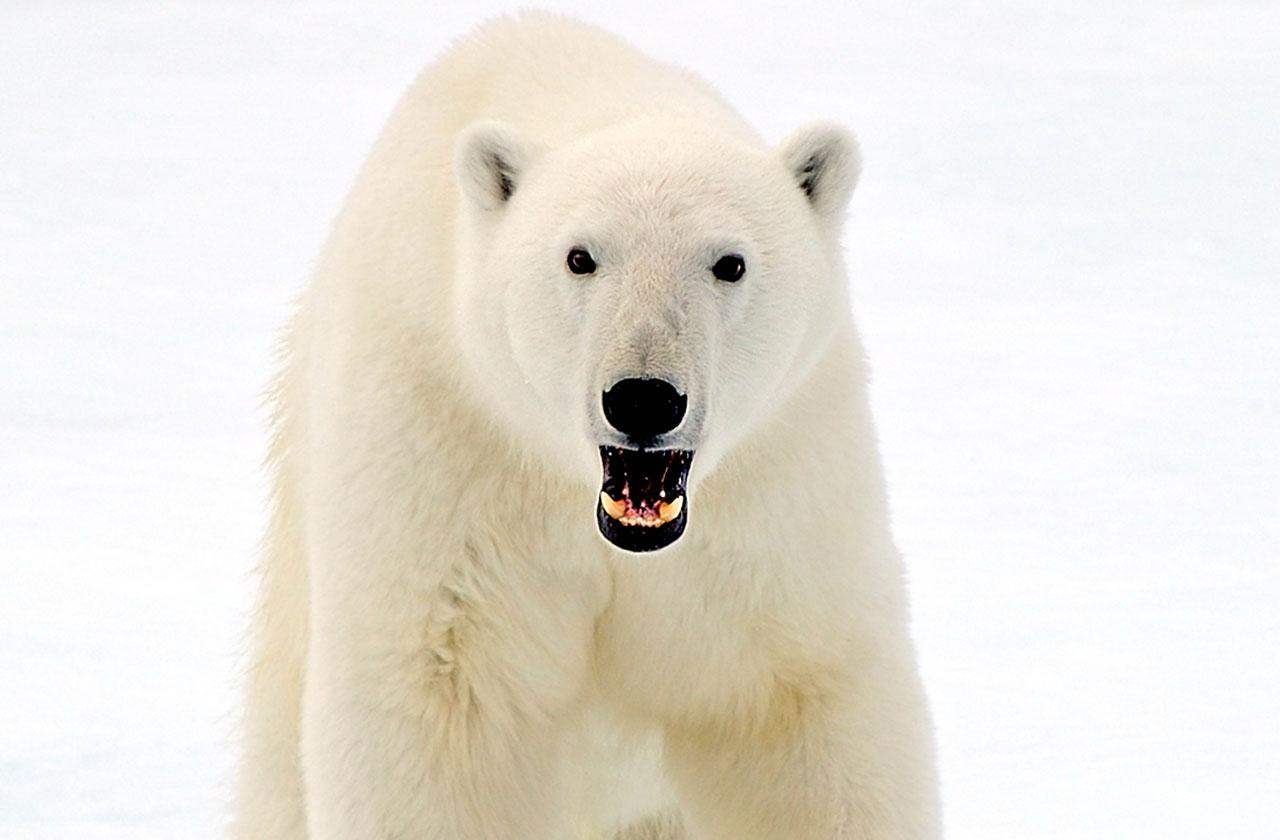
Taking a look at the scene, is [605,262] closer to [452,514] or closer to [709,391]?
[709,391]

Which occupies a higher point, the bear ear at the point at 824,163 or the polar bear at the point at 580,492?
the bear ear at the point at 824,163

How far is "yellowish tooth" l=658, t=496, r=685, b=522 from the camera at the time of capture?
3.78 meters

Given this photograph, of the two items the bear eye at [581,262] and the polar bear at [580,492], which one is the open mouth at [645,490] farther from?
the bear eye at [581,262]

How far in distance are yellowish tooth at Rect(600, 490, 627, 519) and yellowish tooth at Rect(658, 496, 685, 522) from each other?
2.4 inches

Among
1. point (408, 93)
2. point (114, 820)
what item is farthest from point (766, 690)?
point (114, 820)

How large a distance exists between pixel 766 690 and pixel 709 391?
33.8 inches

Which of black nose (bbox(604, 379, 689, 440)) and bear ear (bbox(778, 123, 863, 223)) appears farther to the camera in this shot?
bear ear (bbox(778, 123, 863, 223))

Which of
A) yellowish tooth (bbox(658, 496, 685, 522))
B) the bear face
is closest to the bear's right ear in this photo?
the bear face

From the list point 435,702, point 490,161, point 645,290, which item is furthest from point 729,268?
point 435,702

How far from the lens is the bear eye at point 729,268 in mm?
3873

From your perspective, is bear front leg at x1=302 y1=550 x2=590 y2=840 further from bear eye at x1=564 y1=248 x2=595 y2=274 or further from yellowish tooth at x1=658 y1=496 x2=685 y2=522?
bear eye at x1=564 y1=248 x2=595 y2=274

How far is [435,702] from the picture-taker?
4281 millimetres

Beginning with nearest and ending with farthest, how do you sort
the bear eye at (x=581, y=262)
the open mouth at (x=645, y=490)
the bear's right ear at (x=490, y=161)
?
the open mouth at (x=645, y=490), the bear eye at (x=581, y=262), the bear's right ear at (x=490, y=161)

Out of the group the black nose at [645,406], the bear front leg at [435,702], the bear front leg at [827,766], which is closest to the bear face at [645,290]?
the black nose at [645,406]
